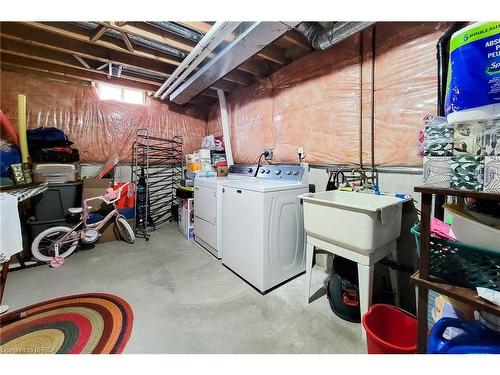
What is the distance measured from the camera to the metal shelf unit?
11.6 feet

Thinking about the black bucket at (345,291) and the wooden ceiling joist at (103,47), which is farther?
the wooden ceiling joist at (103,47)

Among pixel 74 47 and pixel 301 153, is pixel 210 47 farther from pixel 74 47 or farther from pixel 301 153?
pixel 74 47

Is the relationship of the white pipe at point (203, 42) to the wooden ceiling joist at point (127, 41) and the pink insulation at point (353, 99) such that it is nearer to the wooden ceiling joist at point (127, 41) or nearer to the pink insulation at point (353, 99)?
the wooden ceiling joist at point (127, 41)

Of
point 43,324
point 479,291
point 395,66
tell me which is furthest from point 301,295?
point 395,66

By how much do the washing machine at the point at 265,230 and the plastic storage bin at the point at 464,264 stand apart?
1135 millimetres

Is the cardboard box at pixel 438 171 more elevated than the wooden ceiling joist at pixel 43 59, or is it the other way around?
the wooden ceiling joist at pixel 43 59

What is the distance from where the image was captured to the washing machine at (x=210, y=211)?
2.42 metres

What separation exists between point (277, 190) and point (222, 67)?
5.16 feet

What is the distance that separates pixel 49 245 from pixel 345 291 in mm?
3295

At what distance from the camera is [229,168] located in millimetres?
3260

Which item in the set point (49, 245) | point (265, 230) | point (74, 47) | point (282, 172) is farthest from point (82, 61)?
point (265, 230)

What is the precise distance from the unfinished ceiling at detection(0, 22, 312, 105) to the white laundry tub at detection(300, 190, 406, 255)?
1654mm

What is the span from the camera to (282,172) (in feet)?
7.60

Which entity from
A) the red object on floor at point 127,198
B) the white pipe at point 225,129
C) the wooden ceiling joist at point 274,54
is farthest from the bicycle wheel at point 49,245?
the wooden ceiling joist at point 274,54
